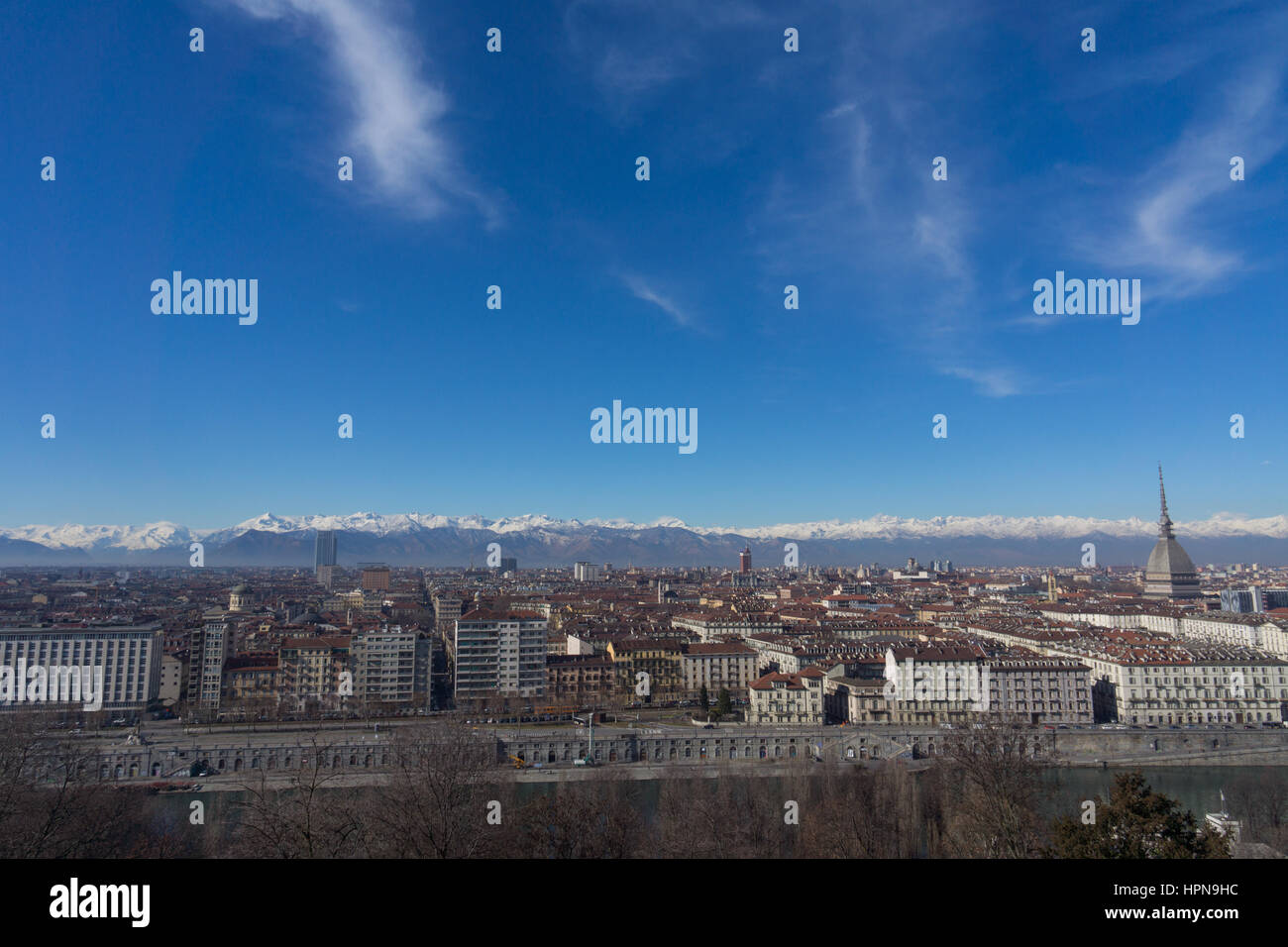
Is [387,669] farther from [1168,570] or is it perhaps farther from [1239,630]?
[1168,570]

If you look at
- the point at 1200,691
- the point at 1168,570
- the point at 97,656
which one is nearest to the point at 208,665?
the point at 97,656

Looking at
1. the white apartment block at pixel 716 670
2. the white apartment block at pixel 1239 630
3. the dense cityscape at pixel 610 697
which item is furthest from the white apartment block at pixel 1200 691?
the white apartment block at pixel 716 670

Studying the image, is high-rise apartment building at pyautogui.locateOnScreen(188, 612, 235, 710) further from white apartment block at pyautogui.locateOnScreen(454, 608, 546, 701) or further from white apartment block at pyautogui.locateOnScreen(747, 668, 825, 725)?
white apartment block at pyautogui.locateOnScreen(747, 668, 825, 725)

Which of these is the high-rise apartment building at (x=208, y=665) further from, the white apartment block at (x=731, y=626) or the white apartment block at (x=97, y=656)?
the white apartment block at (x=731, y=626)

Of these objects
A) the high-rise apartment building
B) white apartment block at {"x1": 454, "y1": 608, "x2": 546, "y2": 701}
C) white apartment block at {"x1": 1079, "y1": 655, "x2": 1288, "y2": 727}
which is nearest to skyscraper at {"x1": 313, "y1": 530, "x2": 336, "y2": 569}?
the high-rise apartment building

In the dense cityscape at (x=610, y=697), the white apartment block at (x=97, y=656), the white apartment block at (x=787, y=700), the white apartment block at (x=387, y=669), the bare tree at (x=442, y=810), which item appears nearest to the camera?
the bare tree at (x=442, y=810)

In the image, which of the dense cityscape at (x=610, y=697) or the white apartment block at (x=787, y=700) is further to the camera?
the white apartment block at (x=787, y=700)
